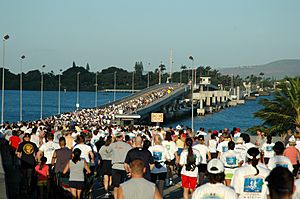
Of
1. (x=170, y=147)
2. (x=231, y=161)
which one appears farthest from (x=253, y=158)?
(x=170, y=147)

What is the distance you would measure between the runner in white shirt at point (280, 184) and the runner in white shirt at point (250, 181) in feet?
13.6

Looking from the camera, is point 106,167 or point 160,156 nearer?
point 160,156

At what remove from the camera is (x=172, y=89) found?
13838cm

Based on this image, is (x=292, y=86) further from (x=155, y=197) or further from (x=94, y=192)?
(x=155, y=197)

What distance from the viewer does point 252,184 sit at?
963cm

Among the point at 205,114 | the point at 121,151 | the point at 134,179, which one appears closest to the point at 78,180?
the point at 121,151

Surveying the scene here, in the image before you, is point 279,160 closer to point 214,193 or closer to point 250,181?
point 250,181

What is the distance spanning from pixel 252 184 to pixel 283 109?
3063 cm

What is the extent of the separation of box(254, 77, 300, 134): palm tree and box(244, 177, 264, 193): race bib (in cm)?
2888

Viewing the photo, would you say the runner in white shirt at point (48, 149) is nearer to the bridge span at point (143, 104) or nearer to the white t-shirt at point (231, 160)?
the white t-shirt at point (231, 160)

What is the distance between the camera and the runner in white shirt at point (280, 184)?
5227 mm

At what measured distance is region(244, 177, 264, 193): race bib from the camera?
378 inches

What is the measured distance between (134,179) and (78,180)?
544cm

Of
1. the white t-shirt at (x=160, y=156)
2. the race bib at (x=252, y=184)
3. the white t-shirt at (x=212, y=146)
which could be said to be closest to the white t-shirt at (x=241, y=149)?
the white t-shirt at (x=160, y=156)
